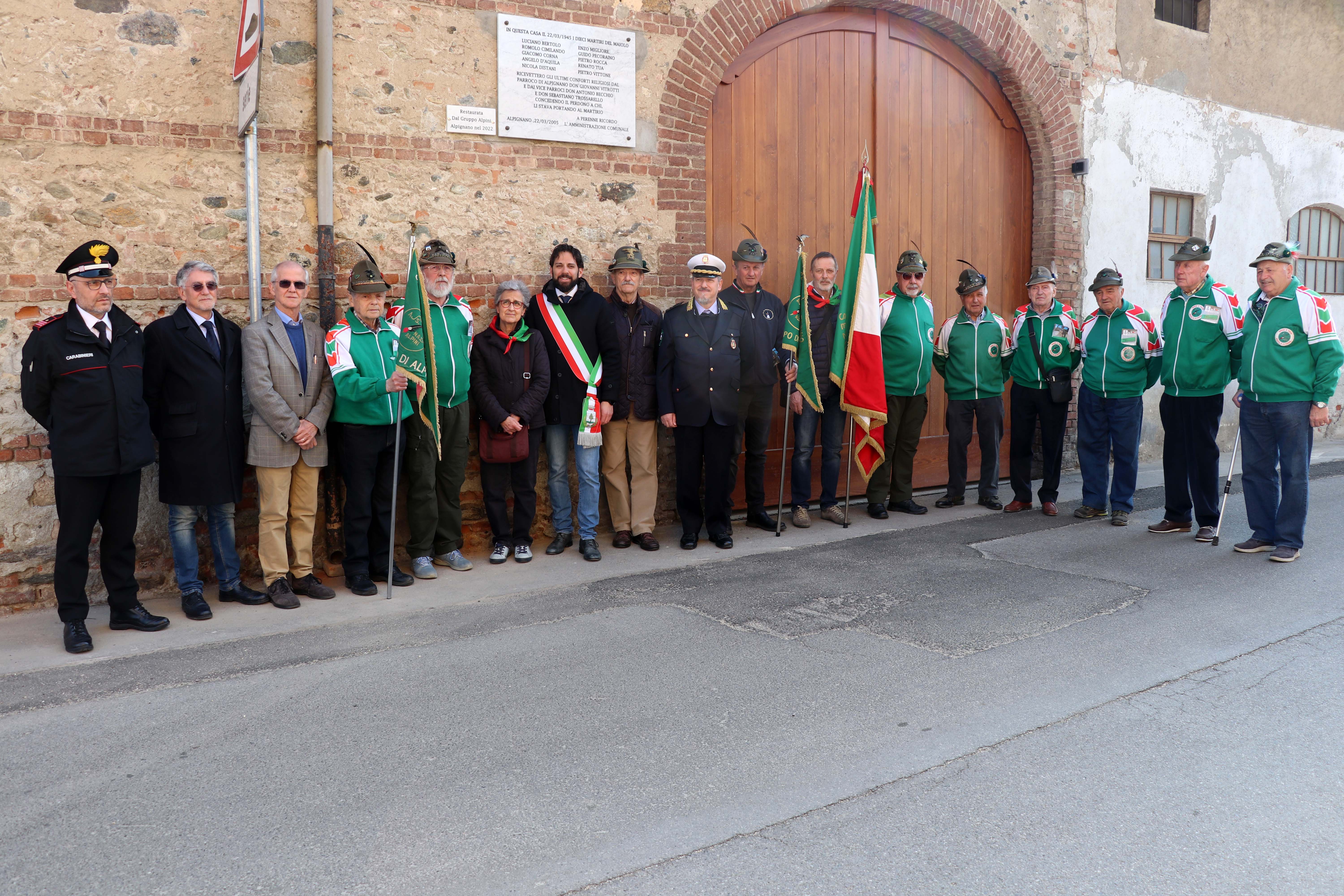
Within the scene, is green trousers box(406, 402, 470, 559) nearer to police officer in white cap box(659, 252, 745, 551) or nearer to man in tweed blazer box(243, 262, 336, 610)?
man in tweed blazer box(243, 262, 336, 610)

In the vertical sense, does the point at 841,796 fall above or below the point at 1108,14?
below

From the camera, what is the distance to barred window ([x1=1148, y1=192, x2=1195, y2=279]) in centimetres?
1097

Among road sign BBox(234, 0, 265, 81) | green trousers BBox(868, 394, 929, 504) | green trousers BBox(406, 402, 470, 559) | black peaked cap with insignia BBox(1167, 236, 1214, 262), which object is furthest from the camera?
green trousers BBox(868, 394, 929, 504)

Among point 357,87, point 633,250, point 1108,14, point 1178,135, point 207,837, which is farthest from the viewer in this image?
point 1178,135

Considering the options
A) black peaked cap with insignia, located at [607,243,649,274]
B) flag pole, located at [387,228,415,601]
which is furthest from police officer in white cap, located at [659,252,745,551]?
flag pole, located at [387,228,415,601]

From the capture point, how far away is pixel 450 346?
6281 millimetres

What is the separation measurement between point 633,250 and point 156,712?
13.9 feet

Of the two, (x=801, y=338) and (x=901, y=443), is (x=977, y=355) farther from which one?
(x=801, y=338)

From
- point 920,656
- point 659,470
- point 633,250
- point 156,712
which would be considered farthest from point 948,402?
point 156,712

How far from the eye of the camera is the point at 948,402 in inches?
342

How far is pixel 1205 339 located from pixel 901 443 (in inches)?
93.0

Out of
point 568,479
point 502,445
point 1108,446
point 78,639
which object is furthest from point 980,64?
point 78,639

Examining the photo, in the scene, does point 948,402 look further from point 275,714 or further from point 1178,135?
point 275,714

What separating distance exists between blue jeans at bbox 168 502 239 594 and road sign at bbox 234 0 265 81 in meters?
2.48
